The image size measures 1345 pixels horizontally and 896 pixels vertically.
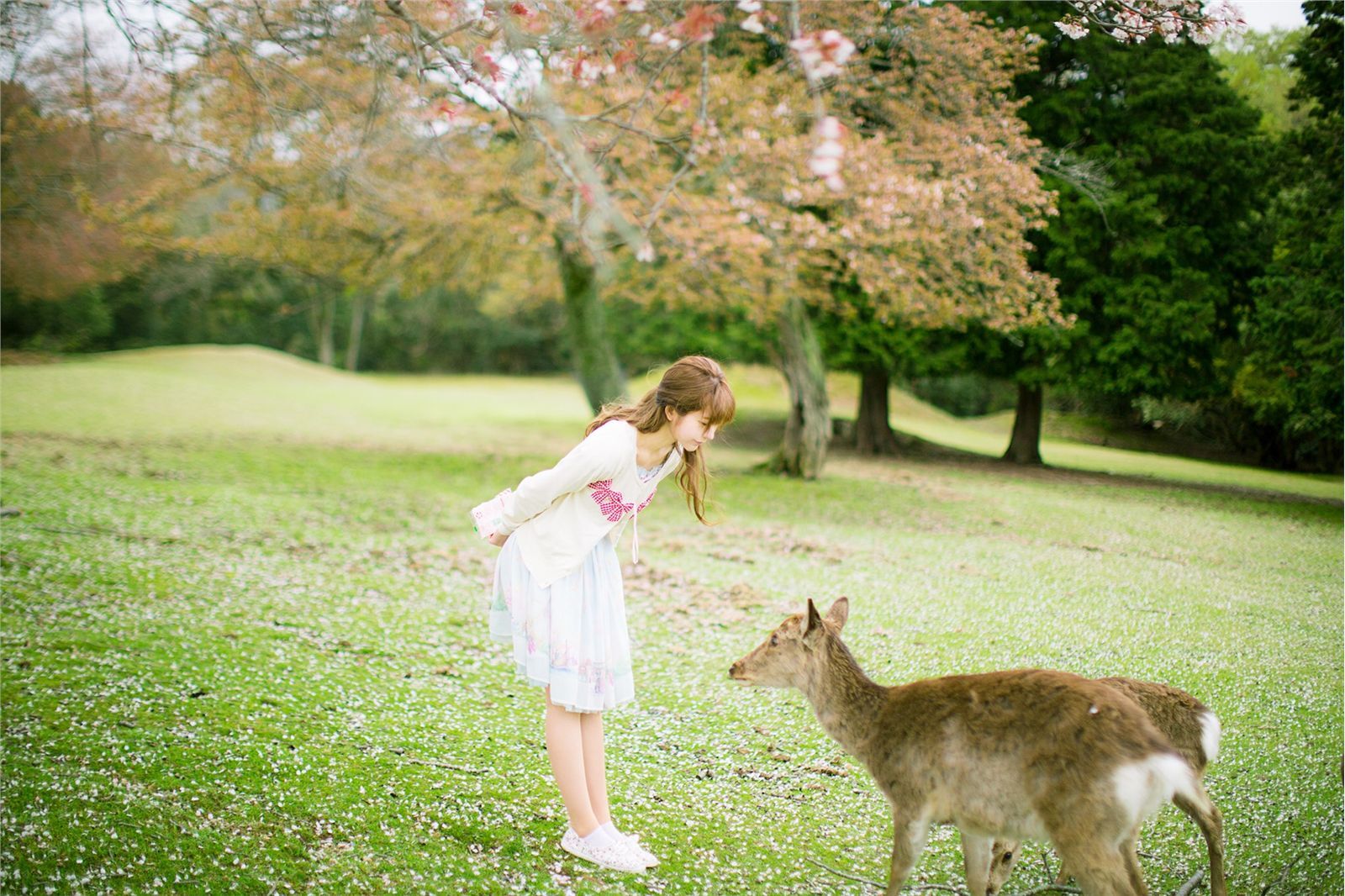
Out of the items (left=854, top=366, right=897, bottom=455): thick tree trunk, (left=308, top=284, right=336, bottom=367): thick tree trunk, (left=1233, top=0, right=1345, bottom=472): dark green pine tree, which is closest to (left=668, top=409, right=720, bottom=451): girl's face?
(left=1233, top=0, right=1345, bottom=472): dark green pine tree

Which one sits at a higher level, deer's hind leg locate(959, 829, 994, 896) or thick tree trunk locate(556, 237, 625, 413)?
thick tree trunk locate(556, 237, 625, 413)

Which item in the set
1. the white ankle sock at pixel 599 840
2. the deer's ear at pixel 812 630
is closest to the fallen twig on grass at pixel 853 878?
the white ankle sock at pixel 599 840

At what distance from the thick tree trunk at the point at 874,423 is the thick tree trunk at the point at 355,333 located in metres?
37.3

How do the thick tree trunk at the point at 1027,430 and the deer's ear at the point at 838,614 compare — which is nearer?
the deer's ear at the point at 838,614

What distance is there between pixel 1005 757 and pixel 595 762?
184 centimetres

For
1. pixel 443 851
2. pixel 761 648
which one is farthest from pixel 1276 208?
pixel 443 851

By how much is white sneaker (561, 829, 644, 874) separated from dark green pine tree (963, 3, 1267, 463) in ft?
38.6

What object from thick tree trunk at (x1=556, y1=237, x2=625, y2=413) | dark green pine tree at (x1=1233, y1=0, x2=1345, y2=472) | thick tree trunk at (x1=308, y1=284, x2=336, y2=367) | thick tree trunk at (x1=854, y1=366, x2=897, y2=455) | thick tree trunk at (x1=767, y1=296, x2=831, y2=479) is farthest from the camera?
thick tree trunk at (x1=308, y1=284, x2=336, y2=367)

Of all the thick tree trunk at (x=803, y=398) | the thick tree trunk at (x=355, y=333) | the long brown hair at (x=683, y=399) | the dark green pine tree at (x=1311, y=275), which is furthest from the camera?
the thick tree trunk at (x=355, y=333)

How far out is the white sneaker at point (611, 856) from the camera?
4.11 metres

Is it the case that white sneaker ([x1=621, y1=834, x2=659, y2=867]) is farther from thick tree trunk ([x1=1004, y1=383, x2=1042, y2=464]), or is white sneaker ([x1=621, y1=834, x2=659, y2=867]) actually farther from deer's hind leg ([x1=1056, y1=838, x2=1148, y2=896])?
thick tree trunk ([x1=1004, y1=383, x2=1042, y2=464])

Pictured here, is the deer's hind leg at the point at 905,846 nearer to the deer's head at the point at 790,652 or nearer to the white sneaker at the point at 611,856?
the deer's head at the point at 790,652

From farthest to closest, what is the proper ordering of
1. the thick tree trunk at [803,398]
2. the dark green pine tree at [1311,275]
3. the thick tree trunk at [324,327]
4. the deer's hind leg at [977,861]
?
the thick tree trunk at [324,327] → the thick tree trunk at [803,398] → the dark green pine tree at [1311,275] → the deer's hind leg at [977,861]

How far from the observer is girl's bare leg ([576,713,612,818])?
425cm
